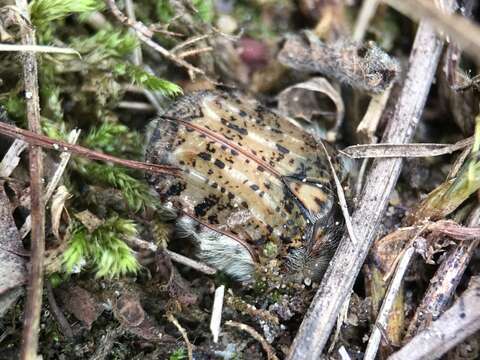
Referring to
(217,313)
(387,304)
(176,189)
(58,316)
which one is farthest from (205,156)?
(387,304)

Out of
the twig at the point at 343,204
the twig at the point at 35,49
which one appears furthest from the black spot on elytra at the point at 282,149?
the twig at the point at 35,49

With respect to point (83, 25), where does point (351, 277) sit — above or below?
below

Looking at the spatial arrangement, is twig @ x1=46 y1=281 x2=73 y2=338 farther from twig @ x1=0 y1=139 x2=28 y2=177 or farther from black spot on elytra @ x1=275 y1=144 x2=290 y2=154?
black spot on elytra @ x1=275 y1=144 x2=290 y2=154

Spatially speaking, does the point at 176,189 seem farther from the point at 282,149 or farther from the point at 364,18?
the point at 364,18

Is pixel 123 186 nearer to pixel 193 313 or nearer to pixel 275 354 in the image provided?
pixel 193 313

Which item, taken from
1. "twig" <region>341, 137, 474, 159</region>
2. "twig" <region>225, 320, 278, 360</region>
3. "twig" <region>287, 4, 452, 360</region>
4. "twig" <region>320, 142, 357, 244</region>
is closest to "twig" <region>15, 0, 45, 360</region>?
"twig" <region>225, 320, 278, 360</region>

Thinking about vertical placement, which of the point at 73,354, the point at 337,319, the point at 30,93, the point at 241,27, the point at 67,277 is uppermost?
the point at 241,27

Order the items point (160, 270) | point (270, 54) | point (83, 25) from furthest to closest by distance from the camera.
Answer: point (270, 54) → point (83, 25) → point (160, 270)

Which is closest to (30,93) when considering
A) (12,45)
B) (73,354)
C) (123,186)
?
(12,45)

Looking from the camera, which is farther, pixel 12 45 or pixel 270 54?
pixel 270 54
